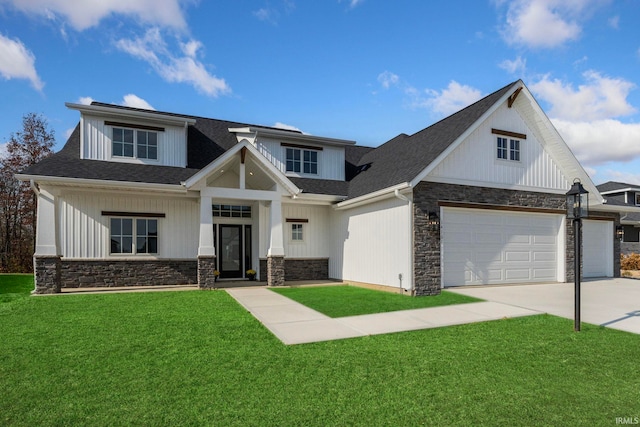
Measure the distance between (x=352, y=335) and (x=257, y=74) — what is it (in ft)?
33.9

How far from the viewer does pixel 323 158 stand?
16.0 metres

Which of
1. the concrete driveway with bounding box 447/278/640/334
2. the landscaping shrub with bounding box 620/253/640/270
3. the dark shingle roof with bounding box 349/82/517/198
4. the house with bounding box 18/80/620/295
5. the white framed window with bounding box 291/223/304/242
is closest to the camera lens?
the concrete driveway with bounding box 447/278/640/334

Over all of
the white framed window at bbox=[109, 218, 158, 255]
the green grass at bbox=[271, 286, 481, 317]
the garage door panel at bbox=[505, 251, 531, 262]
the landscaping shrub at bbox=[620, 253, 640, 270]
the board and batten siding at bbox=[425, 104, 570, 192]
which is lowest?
the landscaping shrub at bbox=[620, 253, 640, 270]

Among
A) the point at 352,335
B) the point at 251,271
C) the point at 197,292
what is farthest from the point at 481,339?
the point at 251,271

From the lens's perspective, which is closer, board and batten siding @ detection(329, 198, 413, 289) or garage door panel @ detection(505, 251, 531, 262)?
board and batten siding @ detection(329, 198, 413, 289)

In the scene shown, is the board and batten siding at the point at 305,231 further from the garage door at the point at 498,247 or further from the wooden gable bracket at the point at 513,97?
the wooden gable bracket at the point at 513,97

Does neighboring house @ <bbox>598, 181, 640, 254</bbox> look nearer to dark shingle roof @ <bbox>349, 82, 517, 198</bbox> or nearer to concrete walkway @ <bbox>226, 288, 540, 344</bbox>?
dark shingle roof @ <bbox>349, 82, 517, 198</bbox>

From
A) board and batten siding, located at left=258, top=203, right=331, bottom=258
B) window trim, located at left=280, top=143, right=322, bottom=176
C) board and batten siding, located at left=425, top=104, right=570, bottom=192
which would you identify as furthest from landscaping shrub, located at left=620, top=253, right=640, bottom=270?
window trim, located at left=280, top=143, right=322, bottom=176

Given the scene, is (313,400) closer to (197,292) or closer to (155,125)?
(197,292)

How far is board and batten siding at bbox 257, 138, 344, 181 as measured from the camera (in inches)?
595

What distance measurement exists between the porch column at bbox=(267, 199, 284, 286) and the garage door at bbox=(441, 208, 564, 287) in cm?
563

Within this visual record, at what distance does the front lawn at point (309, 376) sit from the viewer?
3461mm

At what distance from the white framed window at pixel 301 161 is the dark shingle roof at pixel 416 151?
6.33 feet

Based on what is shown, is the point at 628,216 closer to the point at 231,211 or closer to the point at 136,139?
the point at 231,211
